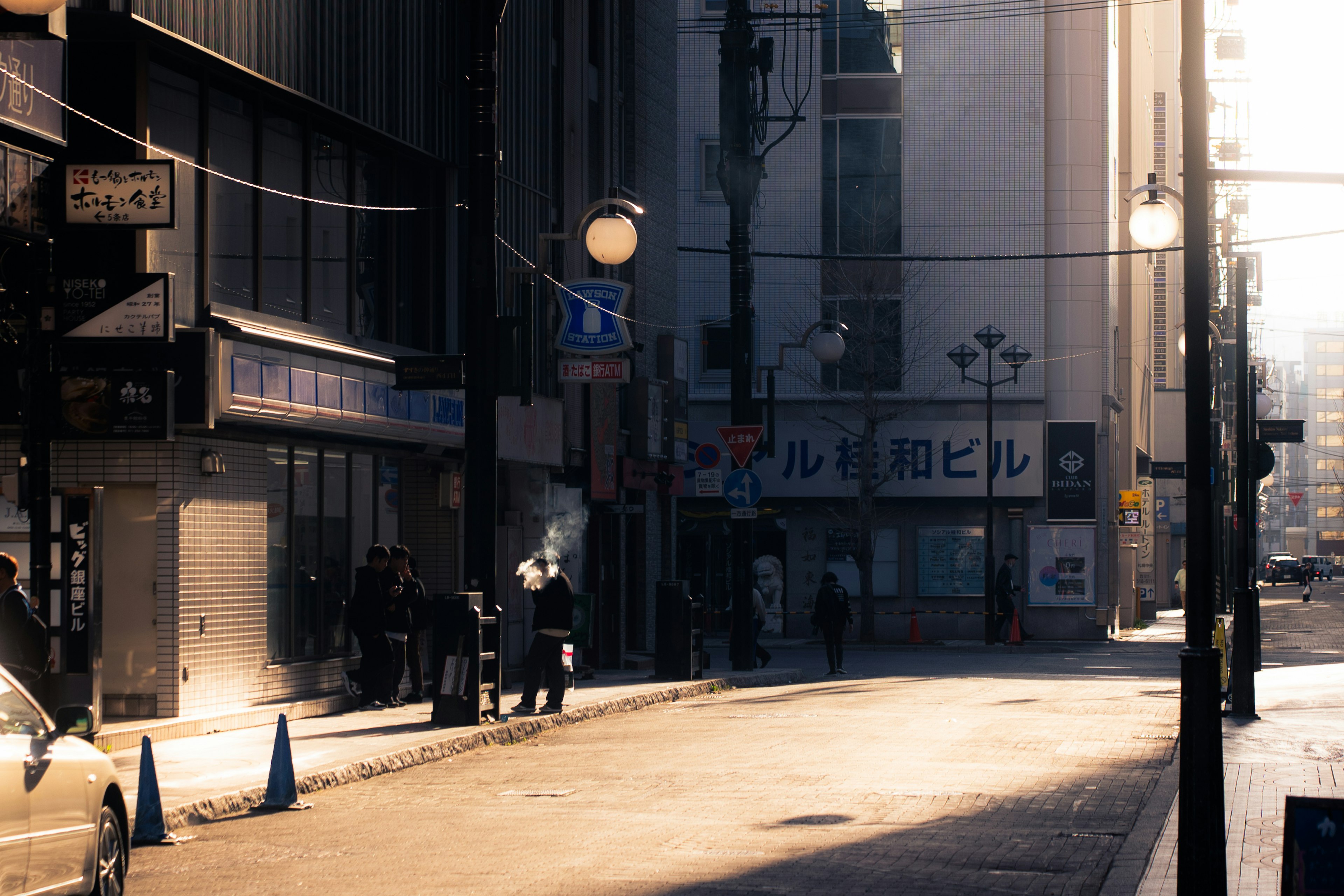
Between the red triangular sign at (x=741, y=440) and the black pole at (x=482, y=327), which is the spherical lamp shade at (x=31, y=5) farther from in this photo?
the red triangular sign at (x=741, y=440)

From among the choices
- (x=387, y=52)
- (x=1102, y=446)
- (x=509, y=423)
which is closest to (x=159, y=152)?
(x=387, y=52)

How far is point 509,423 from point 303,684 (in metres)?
5.74

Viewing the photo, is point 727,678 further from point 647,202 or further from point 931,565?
point 931,565

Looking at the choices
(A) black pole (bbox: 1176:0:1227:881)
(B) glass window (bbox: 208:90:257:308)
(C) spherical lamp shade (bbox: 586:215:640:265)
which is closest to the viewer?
Answer: (A) black pole (bbox: 1176:0:1227:881)

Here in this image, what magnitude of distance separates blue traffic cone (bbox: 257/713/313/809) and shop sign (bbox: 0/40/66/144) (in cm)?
528

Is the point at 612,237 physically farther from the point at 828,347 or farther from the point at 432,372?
the point at 828,347

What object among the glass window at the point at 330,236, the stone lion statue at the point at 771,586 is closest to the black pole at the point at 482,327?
the glass window at the point at 330,236

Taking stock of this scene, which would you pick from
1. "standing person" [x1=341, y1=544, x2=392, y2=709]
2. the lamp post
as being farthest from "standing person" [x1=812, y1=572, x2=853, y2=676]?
"standing person" [x1=341, y1=544, x2=392, y2=709]

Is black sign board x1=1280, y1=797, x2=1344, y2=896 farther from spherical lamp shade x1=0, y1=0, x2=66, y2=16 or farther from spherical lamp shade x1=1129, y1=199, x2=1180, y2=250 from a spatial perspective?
spherical lamp shade x1=1129, y1=199, x2=1180, y2=250

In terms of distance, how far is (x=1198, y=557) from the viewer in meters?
8.80

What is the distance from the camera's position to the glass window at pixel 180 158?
16.1 meters

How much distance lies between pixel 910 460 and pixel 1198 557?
32408 mm

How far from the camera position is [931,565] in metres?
41.1

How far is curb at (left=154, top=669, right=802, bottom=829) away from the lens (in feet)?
37.8
